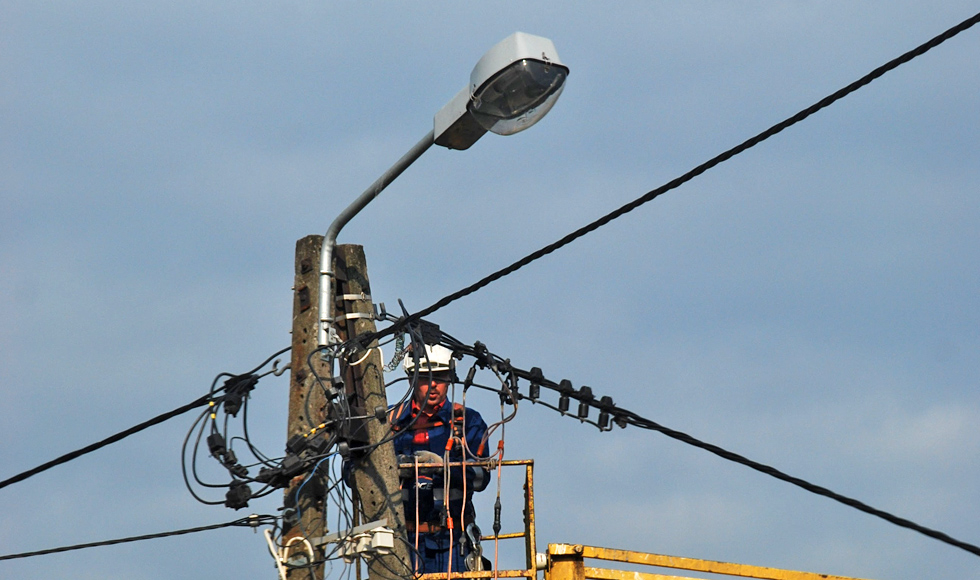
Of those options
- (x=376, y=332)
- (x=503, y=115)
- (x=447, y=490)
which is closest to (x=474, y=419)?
(x=447, y=490)

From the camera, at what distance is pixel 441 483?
34.9ft

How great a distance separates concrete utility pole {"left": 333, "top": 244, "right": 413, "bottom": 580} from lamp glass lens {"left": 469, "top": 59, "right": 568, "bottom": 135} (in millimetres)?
1952

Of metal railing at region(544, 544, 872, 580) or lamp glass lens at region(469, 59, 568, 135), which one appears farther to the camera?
metal railing at region(544, 544, 872, 580)

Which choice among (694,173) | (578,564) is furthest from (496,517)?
(694,173)

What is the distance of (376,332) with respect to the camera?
359 inches

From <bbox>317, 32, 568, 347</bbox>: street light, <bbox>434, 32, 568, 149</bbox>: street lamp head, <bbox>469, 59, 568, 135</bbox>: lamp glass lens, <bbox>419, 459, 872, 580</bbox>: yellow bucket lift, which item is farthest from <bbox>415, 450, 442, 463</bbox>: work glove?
<bbox>469, 59, 568, 135</bbox>: lamp glass lens

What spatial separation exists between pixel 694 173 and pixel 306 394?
2.98 metres

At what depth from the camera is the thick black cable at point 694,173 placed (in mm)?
6789

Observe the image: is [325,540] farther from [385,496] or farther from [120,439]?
[120,439]

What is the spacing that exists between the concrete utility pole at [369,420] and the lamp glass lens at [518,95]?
195 cm

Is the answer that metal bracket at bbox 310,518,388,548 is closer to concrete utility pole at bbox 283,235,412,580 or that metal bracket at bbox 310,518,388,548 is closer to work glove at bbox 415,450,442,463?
concrete utility pole at bbox 283,235,412,580

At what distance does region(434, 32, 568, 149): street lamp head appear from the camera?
7406 millimetres

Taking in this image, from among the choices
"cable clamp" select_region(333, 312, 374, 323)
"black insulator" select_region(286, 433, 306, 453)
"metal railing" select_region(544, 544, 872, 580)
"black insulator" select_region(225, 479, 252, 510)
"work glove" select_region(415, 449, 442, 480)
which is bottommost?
"metal railing" select_region(544, 544, 872, 580)

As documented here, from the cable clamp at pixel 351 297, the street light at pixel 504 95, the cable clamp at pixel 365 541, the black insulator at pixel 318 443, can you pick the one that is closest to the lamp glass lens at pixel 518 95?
the street light at pixel 504 95
